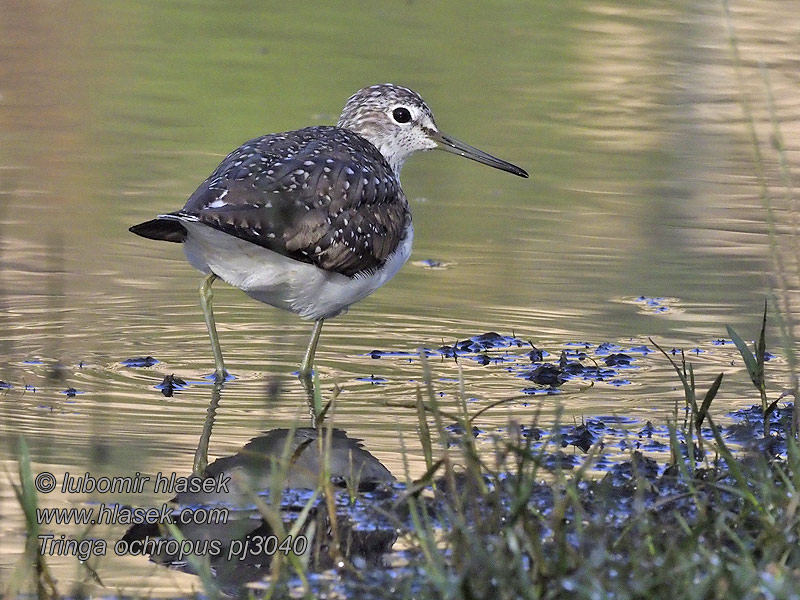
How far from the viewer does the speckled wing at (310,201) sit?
5172mm

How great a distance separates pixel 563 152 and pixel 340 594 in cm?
657

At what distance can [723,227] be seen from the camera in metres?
8.06

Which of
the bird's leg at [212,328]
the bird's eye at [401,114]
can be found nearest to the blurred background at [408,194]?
the bird's leg at [212,328]

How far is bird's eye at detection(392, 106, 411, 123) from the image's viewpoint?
22.7 ft

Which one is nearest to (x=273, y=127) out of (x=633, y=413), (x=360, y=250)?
(x=360, y=250)

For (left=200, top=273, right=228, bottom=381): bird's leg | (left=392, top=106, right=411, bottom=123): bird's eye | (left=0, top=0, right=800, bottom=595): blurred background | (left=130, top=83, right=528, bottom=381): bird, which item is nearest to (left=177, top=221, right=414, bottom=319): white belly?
(left=130, top=83, right=528, bottom=381): bird

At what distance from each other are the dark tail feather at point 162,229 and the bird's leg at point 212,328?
18.5 inches

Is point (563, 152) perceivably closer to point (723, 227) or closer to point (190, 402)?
point (723, 227)

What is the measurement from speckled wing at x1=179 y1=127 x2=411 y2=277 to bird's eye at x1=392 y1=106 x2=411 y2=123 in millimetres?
718

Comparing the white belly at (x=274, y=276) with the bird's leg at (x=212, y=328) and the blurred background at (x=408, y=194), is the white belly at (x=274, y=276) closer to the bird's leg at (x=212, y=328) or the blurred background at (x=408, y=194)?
the bird's leg at (x=212, y=328)

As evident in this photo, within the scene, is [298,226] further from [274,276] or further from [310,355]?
[310,355]

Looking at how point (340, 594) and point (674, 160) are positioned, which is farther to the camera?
point (674, 160)

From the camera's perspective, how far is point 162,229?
5.20 m

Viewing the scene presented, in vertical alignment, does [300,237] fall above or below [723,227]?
above
